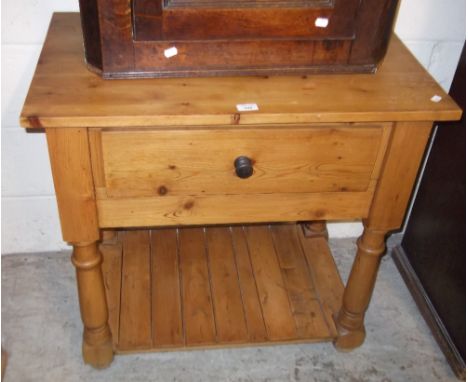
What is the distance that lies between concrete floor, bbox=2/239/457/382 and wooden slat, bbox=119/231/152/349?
4cm

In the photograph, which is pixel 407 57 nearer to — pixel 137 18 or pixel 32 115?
pixel 137 18

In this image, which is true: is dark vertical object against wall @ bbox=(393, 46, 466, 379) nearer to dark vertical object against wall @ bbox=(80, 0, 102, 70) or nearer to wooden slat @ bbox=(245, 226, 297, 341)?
wooden slat @ bbox=(245, 226, 297, 341)

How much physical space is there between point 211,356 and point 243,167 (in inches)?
22.0

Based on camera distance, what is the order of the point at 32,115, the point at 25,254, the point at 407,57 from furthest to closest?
the point at 25,254
the point at 407,57
the point at 32,115

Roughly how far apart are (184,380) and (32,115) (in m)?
0.70

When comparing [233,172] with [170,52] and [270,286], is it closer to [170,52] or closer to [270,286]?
[170,52]

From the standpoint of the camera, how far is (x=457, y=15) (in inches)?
52.0

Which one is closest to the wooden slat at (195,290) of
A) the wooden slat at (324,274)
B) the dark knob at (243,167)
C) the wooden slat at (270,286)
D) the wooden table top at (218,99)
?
the wooden slat at (270,286)

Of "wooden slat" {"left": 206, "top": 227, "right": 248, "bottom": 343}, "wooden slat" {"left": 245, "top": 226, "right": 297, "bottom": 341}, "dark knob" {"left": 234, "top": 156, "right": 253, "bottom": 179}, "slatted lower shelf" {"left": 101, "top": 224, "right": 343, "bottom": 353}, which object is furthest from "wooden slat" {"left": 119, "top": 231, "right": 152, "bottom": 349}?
"dark knob" {"left": 234, "top": 156, "right": 253, "bottom": 179}

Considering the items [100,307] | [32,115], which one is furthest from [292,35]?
[100,307]

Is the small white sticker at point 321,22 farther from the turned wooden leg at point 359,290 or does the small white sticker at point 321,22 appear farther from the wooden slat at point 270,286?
the wooden slat at point 270,286

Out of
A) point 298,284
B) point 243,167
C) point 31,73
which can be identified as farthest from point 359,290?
point 31,73

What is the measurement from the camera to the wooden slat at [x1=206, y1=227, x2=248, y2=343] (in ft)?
4.39

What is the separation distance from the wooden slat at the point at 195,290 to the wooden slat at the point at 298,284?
0.68 feet
